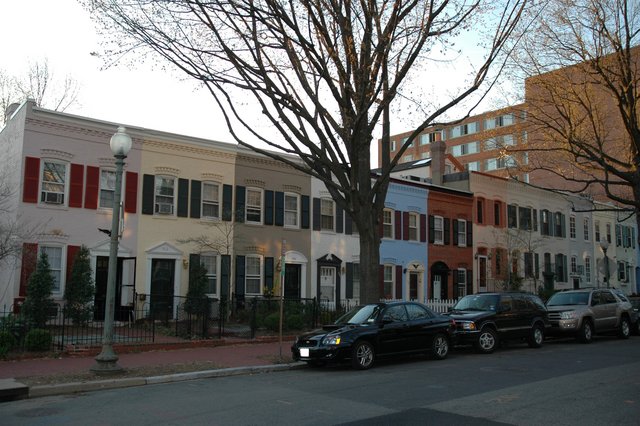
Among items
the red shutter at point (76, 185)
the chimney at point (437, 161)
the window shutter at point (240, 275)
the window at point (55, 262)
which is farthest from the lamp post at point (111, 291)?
the chimney at point (437, 161)

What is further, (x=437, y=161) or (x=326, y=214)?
(x=437, y=161)

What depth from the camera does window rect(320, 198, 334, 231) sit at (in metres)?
28.4

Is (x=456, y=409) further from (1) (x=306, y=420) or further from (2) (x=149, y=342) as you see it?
(2) (x=149, y=342)

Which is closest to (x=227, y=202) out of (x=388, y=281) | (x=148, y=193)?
(x=148, y=193)

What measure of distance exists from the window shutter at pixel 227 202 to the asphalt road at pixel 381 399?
12507mm

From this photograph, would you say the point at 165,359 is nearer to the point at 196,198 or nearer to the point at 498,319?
the point at 498,319

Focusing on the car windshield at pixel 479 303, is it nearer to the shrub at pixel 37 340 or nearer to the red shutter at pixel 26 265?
the shrub at pixel 37 340

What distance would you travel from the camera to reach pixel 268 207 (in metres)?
26.4

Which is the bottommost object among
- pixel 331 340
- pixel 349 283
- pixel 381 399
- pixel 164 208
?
pixel 381 399

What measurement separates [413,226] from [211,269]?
41.0 feet

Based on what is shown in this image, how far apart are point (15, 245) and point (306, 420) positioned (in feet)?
45.4

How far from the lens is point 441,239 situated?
33562 millimetres

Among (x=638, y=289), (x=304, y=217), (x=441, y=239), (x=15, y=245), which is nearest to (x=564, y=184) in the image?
(x=638, y=289)

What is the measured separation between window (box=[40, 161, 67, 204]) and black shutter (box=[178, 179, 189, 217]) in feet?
14.4
